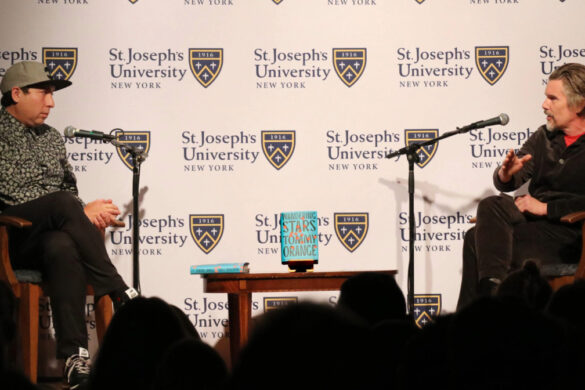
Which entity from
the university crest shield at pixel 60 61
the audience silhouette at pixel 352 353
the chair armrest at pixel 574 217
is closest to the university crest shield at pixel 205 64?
the university crest shield at pixel 60 61

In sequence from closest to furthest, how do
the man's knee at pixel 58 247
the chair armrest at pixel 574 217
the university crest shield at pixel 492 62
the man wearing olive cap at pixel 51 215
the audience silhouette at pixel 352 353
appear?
the audience silhouette at pixel 352 353 < the man wearing olive cap at pixel 51 215 < the man's knee at pixel 58 247 < the chair armrest at pixel 574 217 < the university crest shield at pixel 492 62

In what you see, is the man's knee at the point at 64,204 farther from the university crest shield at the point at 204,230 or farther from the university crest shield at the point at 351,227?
the university crest shield at the point at 351,227

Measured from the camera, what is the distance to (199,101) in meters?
3.76

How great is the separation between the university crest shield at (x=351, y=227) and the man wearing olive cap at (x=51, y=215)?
50.1 inches

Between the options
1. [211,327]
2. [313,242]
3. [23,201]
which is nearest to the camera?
[313,242]

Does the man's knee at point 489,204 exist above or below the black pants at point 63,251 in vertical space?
above

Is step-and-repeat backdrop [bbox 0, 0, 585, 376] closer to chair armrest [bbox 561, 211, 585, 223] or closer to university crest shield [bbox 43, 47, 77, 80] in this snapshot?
university crest shield [bbox 43, 47, 77, 80]

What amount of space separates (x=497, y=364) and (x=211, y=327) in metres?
3.21

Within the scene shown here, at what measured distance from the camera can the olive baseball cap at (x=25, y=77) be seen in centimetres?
312

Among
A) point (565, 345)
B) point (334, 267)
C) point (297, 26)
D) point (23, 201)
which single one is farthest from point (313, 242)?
point (565, 345)

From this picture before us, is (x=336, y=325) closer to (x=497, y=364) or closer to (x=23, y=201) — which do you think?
(x=497, y=364)

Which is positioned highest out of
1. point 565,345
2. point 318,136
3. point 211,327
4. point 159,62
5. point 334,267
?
point 159,62

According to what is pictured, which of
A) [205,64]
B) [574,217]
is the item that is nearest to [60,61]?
[205,64]

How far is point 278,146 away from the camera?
3746 millimetres
